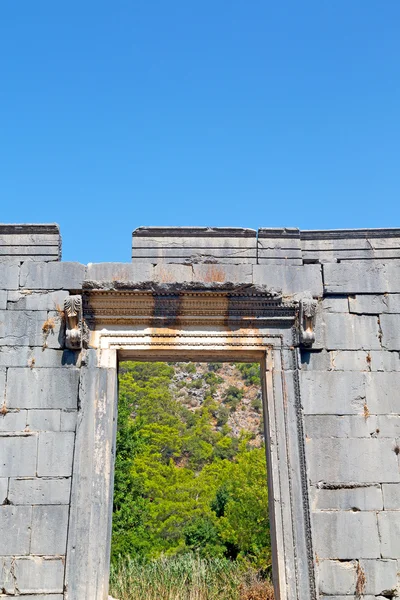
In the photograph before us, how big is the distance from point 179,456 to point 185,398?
15656 millimetres

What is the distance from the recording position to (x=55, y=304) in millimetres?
6602

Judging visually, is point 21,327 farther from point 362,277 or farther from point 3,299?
point 362,277

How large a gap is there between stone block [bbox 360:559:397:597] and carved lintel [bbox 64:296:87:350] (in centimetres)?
359

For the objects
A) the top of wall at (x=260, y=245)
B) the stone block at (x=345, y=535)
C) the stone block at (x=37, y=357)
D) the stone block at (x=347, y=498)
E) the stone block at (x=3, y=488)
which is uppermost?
the top of wall at (x=260, y=245)

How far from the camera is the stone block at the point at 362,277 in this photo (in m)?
6.79

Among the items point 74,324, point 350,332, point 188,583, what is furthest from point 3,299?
point 188,583

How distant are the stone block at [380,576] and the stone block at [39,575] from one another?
293 centimetres

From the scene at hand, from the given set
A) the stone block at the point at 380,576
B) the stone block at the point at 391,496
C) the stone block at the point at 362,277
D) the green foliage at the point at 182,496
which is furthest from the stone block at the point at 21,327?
the green foliage at the point at 182,496

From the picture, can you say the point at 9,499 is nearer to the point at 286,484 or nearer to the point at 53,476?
the point at 53,476

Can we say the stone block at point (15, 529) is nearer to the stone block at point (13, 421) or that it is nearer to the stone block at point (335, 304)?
the stone block at point (13, 421)

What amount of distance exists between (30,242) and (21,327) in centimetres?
100

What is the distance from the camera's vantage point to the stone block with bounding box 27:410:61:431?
20.3 feet

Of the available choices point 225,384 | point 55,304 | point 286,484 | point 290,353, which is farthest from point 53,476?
point 225,384

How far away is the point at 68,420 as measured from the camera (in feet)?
20.3
